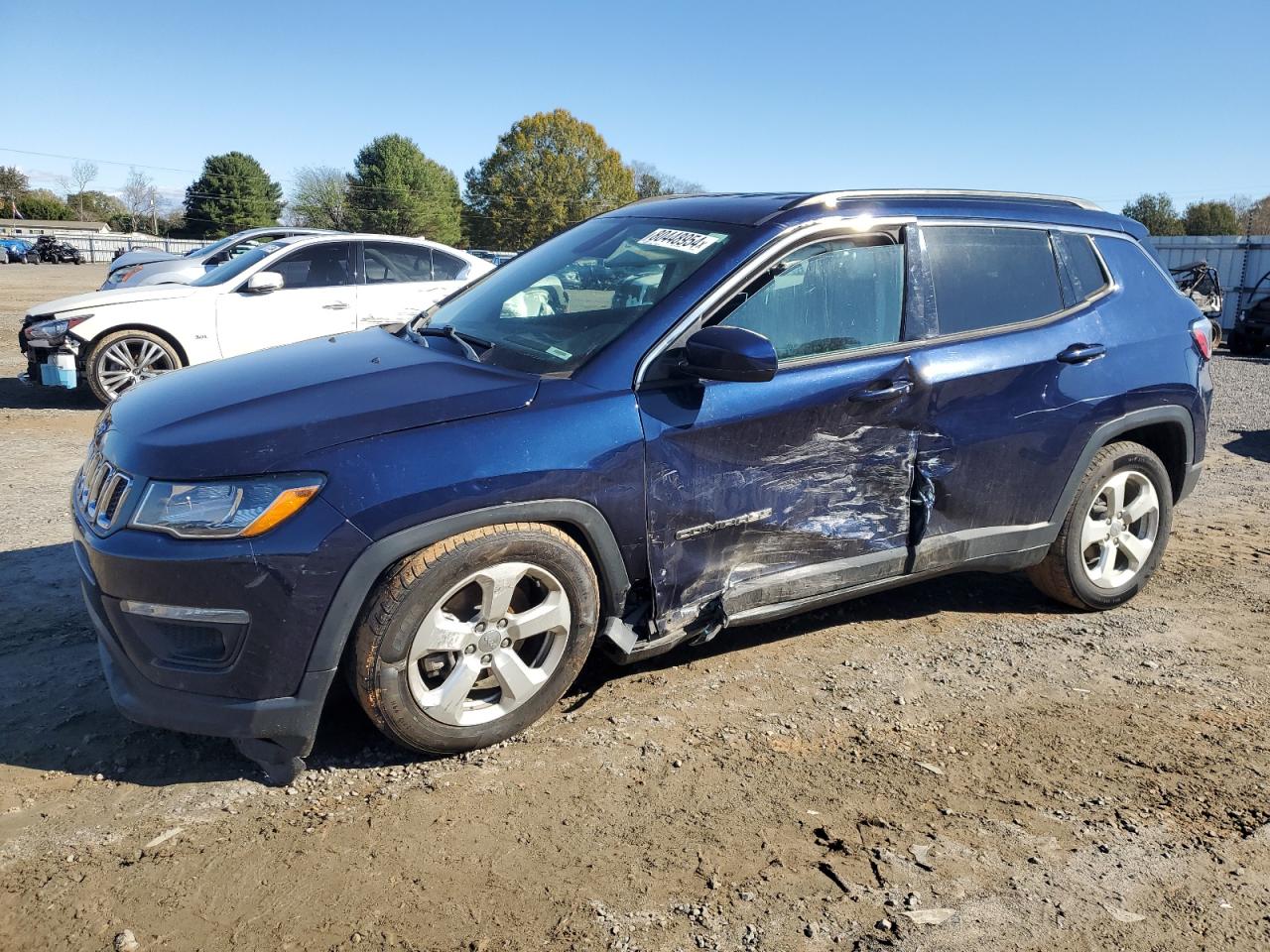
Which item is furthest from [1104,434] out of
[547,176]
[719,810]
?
[547,176]

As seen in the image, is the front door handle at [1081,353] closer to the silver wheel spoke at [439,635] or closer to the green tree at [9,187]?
the silver wheel spoke at [439,635]

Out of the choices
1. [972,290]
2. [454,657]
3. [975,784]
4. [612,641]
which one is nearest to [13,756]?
[454,657]

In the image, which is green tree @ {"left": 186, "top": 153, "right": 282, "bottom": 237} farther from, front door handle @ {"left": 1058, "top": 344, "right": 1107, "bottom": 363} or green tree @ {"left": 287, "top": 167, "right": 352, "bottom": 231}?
front door handle @ {"left": 1058, "top": 344, "right": 1107, "bottom": 363}

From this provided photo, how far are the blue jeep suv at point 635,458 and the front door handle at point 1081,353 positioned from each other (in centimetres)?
2

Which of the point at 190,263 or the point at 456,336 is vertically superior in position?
the point at 190,263

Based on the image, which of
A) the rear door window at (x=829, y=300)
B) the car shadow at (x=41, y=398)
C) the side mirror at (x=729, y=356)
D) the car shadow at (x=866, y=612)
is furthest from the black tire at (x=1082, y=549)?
the car shadow at (x=41, y=398)

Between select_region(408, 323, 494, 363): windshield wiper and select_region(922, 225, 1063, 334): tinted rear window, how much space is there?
1.87 metres

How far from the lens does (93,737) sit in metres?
3.23

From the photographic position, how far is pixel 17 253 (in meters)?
54.8

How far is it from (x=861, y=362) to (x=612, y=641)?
1429 millimetres

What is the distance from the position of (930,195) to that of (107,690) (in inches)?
151

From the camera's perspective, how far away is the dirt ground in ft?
8.01

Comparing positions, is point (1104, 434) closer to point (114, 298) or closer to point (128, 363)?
point (128, 363)

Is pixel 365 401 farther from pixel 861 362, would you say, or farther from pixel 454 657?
pixel 861 362
